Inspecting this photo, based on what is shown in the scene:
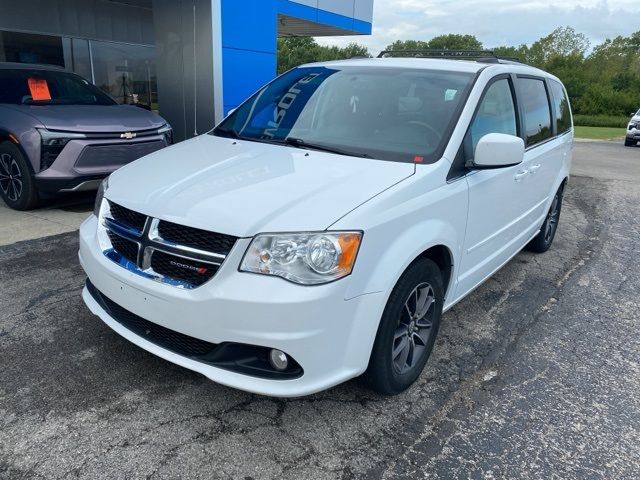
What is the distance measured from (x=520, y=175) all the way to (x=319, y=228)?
223cm

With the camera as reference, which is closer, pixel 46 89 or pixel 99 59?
pixel 46 89

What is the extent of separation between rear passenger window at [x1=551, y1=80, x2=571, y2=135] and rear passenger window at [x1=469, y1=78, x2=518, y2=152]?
153cm

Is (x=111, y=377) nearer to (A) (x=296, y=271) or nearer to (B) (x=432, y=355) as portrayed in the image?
(A) (x=296, y=271)

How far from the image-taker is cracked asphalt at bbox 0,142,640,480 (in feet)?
7.62

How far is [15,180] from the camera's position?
19.1ft

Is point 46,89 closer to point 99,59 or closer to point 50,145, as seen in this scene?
point 50,145

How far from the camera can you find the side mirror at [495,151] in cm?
294

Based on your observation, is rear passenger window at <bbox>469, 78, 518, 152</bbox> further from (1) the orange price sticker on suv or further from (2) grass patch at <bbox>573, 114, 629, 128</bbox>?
(2) grass patch at <bbox>573, 114, 629, 128</bbox>

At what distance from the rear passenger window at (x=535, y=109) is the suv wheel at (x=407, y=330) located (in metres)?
1.90

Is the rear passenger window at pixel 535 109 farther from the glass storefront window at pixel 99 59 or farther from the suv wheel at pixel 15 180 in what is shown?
the glass storefront window at pixel 99 59

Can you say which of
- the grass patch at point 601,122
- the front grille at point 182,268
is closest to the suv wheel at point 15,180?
→ the front grille at point 182,268

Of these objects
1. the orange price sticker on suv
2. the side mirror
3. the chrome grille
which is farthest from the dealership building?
the side mirror

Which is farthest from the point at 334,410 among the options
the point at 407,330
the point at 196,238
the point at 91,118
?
the point at 91,118

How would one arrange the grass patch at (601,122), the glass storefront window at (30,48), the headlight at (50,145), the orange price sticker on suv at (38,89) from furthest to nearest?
the grass patch at (601,122)
the glass storefront window at (30,48)
the orange price sticker on suv at (38,89)
the headlight at (50,145)
